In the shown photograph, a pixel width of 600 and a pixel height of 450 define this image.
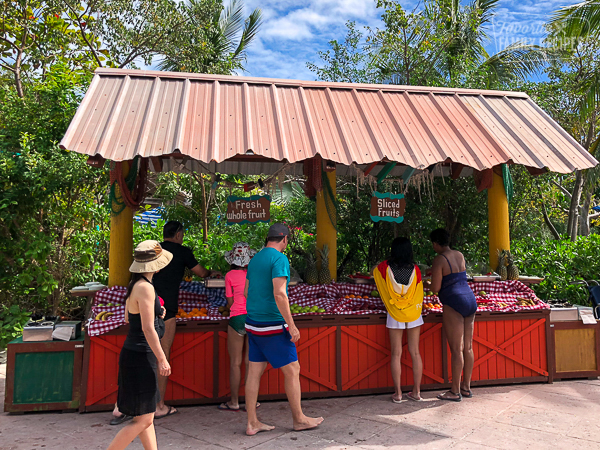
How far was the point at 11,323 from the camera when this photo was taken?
7387 millimetres

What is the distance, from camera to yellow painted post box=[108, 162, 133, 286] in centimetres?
552

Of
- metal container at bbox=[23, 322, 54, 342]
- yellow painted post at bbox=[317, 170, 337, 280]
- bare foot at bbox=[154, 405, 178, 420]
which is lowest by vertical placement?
bare foot at bbox=[154, 405, 178, 420]

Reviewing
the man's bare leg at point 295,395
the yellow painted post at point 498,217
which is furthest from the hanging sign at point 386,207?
the man's bare leg at point 295,395

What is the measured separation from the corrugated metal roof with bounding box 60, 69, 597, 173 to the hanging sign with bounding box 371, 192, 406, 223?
90 cm

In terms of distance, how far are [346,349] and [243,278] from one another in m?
1.62

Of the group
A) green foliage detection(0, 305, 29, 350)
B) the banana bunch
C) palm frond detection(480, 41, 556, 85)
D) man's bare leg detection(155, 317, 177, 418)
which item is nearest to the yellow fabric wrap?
man's bare leg detection(155, 317, 177, 418)

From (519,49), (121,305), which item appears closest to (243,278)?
(121,305)

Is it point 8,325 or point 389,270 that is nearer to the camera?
point 389,270

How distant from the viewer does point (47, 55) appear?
12.2 meters

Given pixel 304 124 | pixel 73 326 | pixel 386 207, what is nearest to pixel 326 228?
pixel 386 207

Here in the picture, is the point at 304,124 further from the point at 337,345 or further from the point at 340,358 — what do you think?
the point at 340,358

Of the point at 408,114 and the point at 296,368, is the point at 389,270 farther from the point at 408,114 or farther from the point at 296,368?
the point at 408,114

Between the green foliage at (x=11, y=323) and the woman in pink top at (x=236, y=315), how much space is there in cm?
438

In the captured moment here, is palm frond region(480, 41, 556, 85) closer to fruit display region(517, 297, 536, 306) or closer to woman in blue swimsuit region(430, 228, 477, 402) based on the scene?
fruit display region(517, 297, 536, 306)
